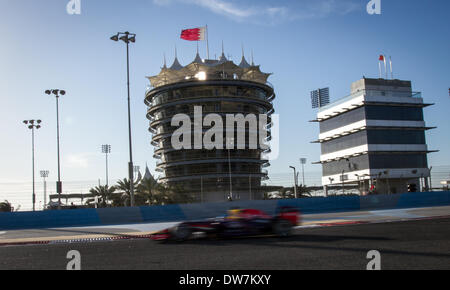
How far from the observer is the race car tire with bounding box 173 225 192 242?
13773 millimetres

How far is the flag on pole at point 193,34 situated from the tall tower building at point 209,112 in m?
9.69

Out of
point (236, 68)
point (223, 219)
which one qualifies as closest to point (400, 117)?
point (236, 68)

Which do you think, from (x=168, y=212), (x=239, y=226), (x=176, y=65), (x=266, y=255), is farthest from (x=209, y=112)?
(x=266, y=255)

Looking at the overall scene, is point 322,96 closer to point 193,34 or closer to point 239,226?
point 193,34

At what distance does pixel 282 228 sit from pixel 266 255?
457cm

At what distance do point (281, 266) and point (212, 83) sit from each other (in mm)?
55246

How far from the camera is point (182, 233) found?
543 inches

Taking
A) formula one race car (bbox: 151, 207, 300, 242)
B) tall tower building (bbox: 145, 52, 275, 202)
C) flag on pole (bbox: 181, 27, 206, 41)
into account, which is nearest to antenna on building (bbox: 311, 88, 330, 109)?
tall tower building (bbox: 145, 52, 275, 202)

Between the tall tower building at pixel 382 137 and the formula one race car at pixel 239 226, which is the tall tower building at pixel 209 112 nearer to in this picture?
the tall tower building at pixel 382 137

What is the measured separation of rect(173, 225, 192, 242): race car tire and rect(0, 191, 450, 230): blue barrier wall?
42.8ft

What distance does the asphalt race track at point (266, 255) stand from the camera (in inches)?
338

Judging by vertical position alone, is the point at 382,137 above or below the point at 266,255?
above

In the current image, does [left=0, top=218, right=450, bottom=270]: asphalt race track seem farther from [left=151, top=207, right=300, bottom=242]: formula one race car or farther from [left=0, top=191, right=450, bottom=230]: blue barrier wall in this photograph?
[left=0, top=191, right=450, bottom=230]: blue barrier wall
